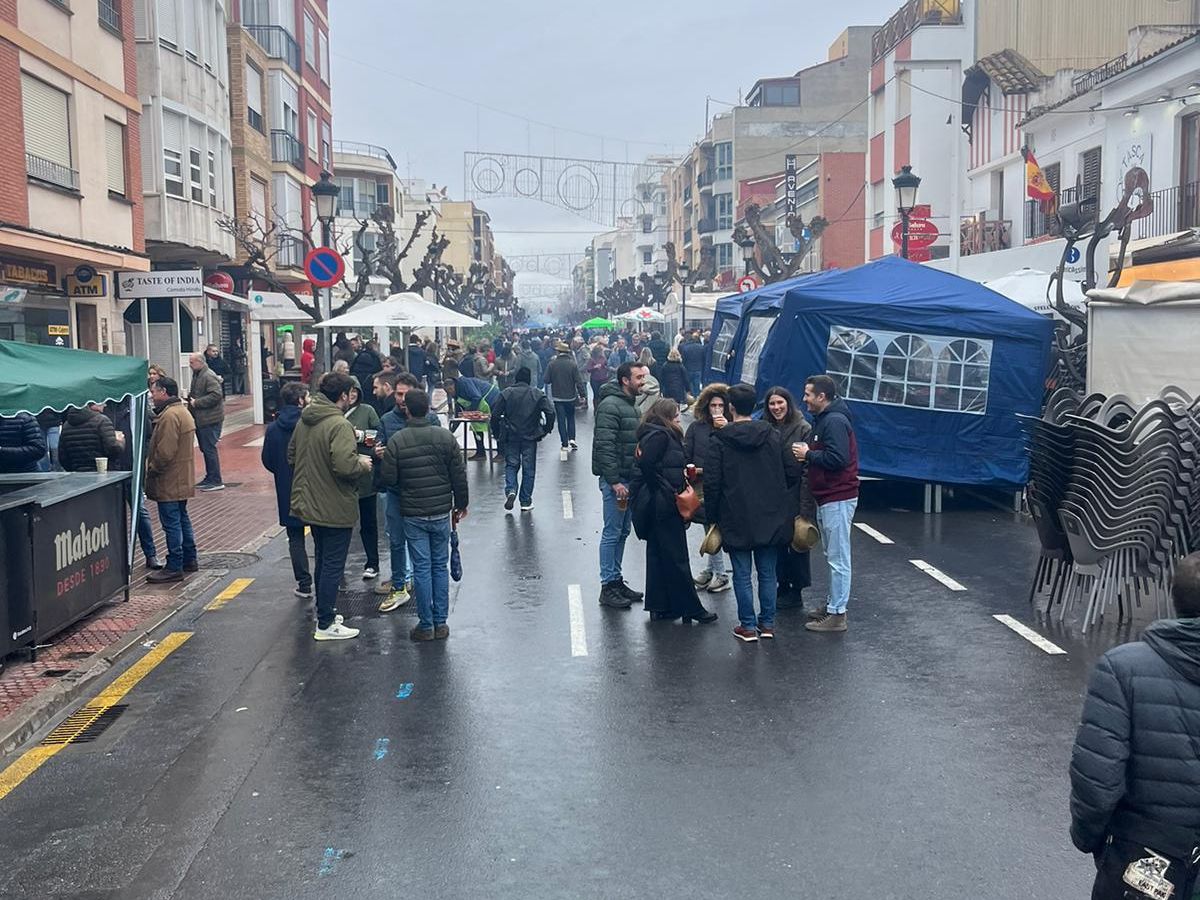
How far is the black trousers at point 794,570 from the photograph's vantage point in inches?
375

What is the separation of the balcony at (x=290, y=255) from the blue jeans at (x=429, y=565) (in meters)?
28.5

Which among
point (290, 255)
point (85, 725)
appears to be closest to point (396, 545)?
point (85, 725)

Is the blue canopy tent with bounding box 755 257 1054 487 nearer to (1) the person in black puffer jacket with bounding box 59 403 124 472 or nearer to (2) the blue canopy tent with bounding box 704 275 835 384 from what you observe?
(2) the blue canopy tent with bounding box 704 275 835 384

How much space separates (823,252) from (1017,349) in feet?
132

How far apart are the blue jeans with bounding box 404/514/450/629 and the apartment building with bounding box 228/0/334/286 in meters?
24.8

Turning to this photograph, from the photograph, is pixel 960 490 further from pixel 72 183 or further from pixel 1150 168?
pixel 72 183

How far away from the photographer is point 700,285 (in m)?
78.3

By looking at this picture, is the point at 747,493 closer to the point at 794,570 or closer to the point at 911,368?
the point at 794,570

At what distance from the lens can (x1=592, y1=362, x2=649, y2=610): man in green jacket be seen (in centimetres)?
961

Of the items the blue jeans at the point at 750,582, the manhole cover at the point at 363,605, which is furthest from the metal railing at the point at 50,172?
the blue jeans at the point at 750,582

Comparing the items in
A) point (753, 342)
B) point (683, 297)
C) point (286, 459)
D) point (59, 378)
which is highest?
point (683, 297)

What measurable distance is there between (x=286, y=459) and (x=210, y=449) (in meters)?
7.25

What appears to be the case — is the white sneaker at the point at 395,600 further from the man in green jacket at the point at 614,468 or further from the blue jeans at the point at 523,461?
the blue jeans at the point at 523,461

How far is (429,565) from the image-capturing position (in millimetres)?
8664
